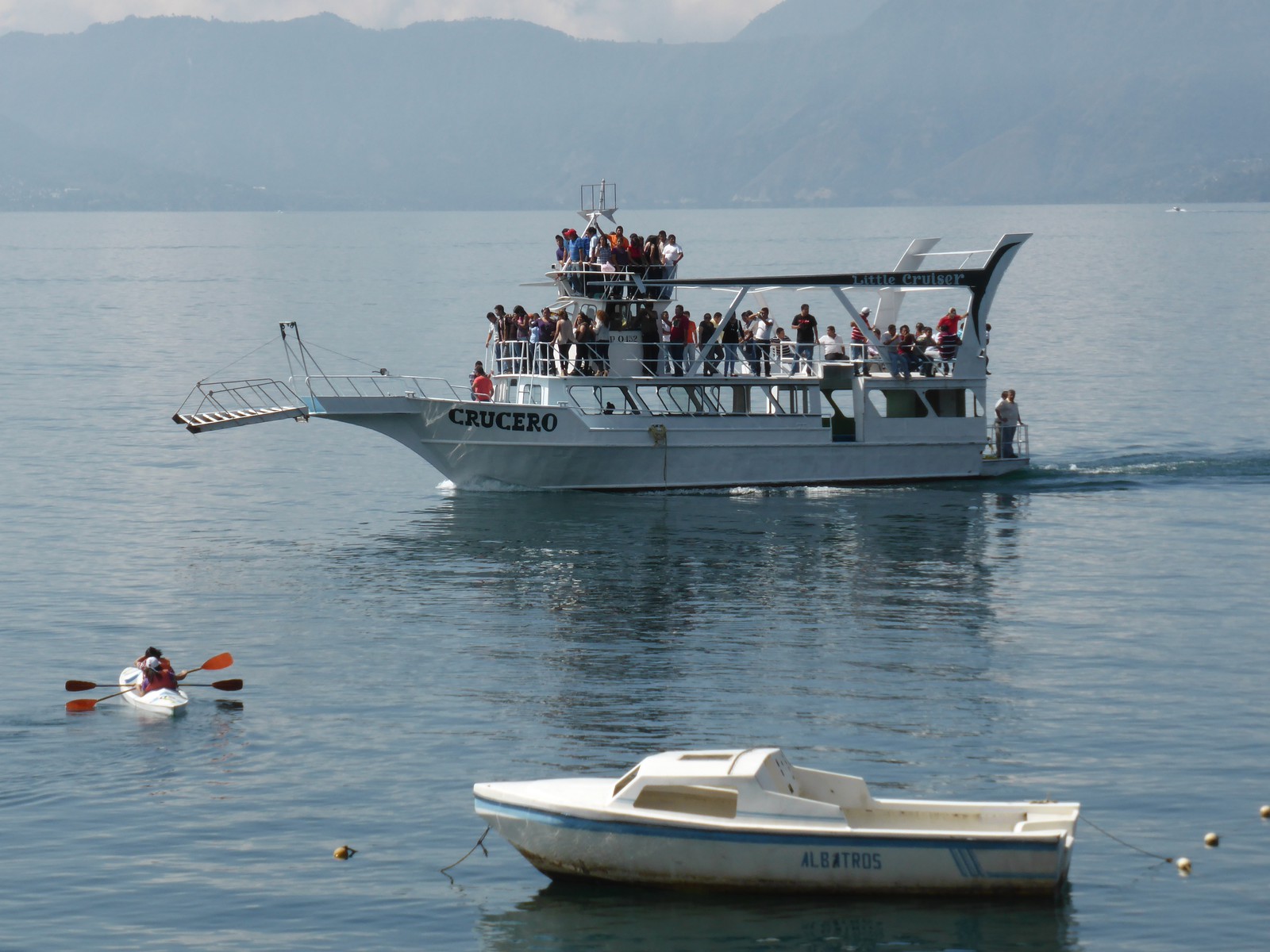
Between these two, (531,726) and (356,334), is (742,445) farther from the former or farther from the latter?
(356,334)

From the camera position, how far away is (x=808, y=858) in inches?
866

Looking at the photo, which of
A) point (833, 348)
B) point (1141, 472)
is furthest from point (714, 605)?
point (1141, 472)

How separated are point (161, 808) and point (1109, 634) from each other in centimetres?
1987

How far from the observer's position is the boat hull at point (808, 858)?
21.8 metres

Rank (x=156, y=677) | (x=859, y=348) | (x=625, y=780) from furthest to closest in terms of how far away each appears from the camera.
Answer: (x=859, y=348), (x=156, y=677), (x=625, y=780)

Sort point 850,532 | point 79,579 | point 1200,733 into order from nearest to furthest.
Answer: point 1200,733, point 79,579, point 850,532

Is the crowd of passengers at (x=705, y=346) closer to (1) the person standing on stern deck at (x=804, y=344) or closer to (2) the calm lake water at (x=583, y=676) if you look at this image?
(1) the person standing on stern deck at (x=804, y=344)

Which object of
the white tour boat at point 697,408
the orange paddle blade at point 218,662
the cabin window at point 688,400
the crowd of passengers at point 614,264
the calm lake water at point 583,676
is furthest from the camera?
the cabin window at point 688,400

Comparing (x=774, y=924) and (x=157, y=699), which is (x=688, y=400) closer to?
(x=157, y=699)

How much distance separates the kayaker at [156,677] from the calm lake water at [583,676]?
83 cm

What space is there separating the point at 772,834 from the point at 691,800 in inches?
45.7

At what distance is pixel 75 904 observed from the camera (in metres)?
22.7

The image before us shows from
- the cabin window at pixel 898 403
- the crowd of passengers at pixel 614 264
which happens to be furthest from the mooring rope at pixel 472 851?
the cabin window at pixel 898 403

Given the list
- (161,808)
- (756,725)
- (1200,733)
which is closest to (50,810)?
(161,808)
